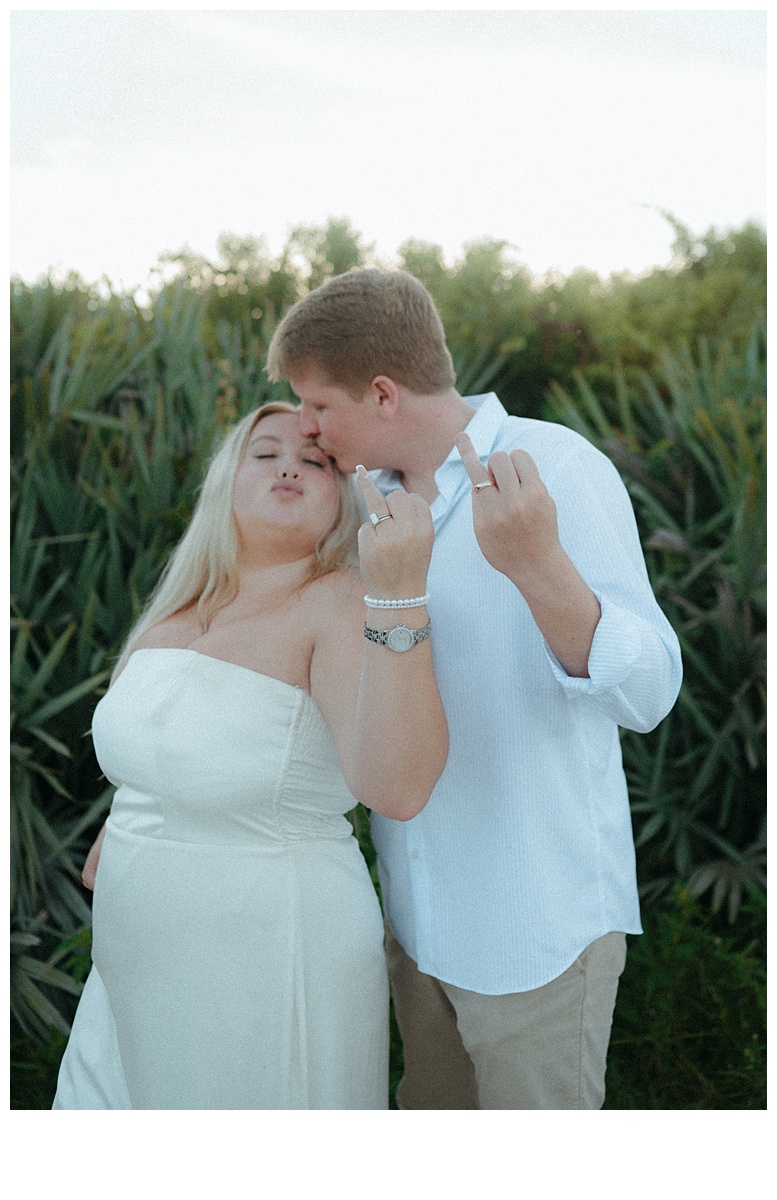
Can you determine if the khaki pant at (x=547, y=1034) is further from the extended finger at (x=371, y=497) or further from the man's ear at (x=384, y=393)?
the man's ear at (x=384, y=393)

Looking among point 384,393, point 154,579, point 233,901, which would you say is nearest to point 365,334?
point 384,393

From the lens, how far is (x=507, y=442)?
6.33 feet

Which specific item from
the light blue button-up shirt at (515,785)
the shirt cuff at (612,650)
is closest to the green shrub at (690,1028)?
the light blue button-up shirt at (515,785)

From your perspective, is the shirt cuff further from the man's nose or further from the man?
the man's nose

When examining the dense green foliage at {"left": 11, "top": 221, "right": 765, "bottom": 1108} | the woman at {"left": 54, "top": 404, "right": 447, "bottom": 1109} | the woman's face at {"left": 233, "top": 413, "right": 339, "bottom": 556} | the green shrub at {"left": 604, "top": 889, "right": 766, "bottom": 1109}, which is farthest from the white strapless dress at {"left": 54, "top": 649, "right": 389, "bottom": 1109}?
the green shrub at {"left": 604, "top": 889, "right": 766, "bottom": 1109}

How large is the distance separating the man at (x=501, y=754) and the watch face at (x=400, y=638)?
0.38 metres

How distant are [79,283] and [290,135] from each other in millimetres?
1366

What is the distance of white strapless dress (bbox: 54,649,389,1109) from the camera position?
Answer: 1693 millimetres

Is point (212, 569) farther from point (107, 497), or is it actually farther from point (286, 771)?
point (107, 497)

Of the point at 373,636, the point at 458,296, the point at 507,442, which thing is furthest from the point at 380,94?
the point at 458,296

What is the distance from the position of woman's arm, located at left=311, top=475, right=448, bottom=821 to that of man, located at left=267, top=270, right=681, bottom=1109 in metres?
0.30

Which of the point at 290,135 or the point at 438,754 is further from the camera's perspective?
the point at 290,135

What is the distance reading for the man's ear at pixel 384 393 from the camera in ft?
6.38

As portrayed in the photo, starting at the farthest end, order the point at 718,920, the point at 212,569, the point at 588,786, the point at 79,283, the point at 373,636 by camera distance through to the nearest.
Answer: the point at 79,283 → the point at 718,920 → the point at 212,569 → the point at 588,786 → the point at 373,636
